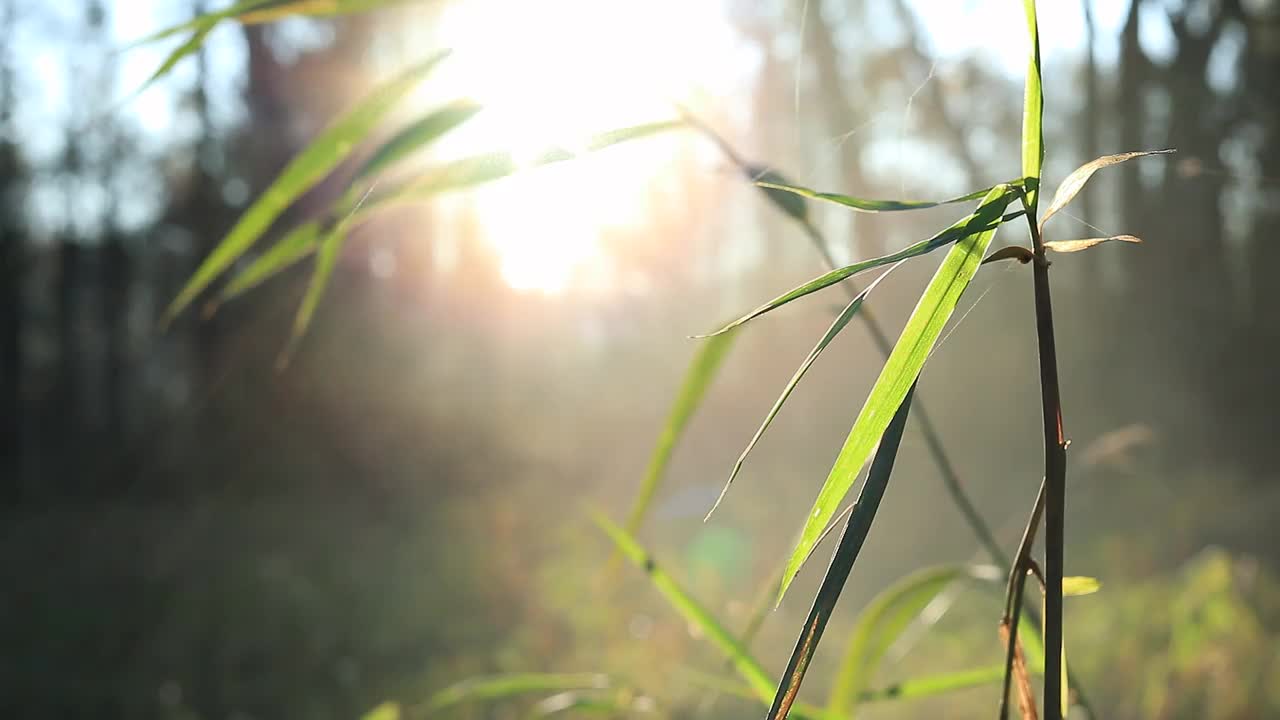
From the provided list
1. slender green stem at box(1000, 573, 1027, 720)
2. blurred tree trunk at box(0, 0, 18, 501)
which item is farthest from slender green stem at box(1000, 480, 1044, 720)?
blurred tree trunk at box(0, 0, 18, 501)

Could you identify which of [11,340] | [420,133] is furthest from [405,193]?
[11,340]

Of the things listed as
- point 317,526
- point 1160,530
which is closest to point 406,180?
point 1160,530

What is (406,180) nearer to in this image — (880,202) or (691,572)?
(880,202)

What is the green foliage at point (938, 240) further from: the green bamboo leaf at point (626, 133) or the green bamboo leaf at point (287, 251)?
the green bamboo leaf at point (287, 251)

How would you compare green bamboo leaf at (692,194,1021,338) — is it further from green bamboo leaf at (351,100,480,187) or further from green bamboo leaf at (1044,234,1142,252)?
green bamboo leaf at (351,100,480,187)

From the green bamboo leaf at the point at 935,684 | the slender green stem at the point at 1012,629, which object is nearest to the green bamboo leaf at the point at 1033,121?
the slender green stem at the point at 1012,629

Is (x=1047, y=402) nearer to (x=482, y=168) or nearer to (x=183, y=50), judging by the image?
(x=482, y=168)
